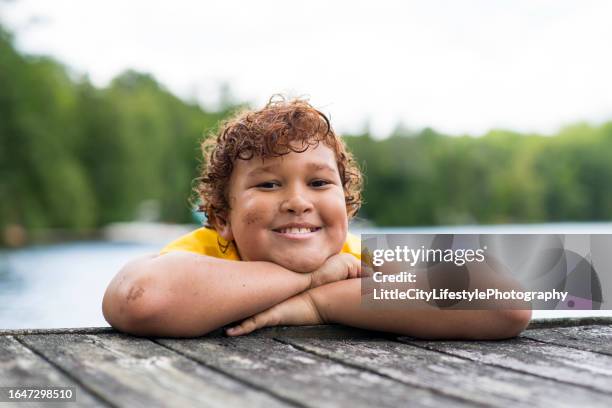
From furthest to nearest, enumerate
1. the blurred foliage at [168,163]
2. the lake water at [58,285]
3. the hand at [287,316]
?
the blurred foliage at [168,163] < the lake water at [58,285] < the hand at [287,316]

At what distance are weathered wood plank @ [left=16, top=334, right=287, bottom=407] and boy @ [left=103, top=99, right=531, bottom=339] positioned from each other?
0.15 m

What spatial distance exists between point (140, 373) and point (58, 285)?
999 cm

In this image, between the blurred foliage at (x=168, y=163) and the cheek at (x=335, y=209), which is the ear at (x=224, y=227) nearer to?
the cheek at (x=335, y=209)

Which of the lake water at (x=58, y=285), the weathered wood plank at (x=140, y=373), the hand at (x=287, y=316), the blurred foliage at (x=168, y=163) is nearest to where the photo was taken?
the weathered wood plank at (x=140, y=373)

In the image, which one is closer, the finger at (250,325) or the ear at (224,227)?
the finger at (250,325)

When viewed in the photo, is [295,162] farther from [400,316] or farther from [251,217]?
[400,316]

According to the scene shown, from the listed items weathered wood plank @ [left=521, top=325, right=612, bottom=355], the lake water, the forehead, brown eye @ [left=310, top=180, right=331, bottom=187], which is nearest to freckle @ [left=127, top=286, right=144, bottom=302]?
the forehead

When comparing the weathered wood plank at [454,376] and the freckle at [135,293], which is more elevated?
the freckle at [135,293]

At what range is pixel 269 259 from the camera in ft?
7.26

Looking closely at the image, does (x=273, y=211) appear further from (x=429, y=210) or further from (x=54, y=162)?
(x=429, y=210)

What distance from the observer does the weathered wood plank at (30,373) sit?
4.41 ft

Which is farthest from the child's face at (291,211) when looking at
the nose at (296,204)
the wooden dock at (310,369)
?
the wooden dock at (310,369)

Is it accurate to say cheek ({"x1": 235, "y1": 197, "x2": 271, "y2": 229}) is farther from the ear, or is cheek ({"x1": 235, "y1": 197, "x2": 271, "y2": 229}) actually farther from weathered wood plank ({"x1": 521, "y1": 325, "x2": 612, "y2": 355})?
weathered wood plank ({"x1": 521, "y1": 325, "x2": 612, "y2": 355})

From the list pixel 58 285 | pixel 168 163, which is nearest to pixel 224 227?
pixel 58 285
